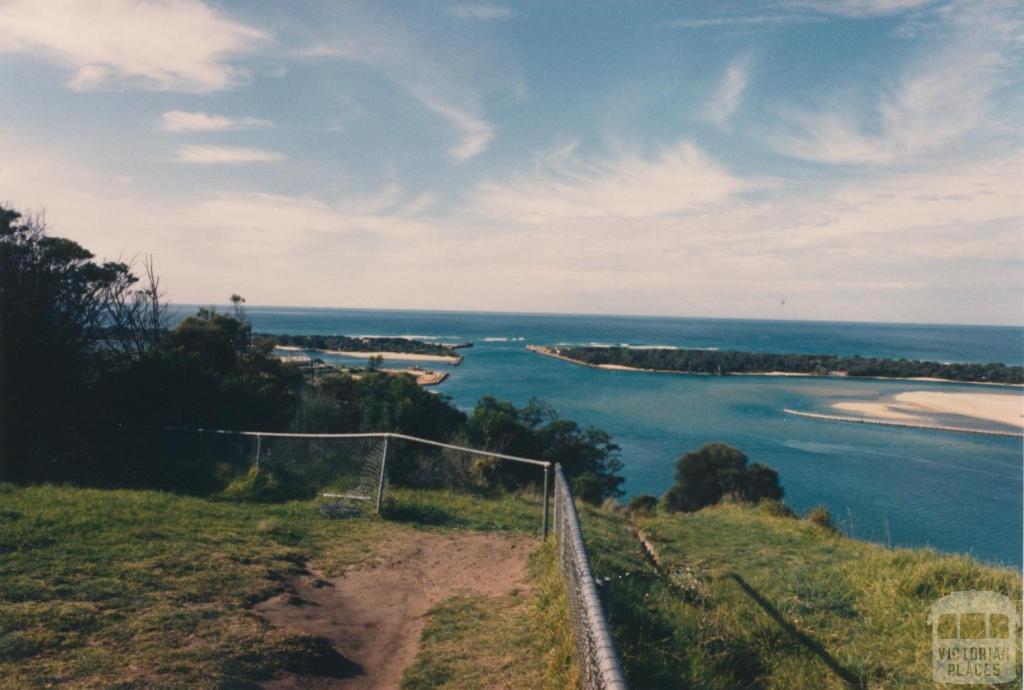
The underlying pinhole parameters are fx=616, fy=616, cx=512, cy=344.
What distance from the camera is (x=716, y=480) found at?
94.6ft

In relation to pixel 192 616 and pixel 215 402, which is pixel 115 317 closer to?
pixel 215 402

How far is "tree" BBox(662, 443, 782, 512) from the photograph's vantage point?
27997 millimetres

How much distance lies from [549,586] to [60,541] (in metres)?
5.75

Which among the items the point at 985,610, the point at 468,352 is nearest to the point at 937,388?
the point at 468,352

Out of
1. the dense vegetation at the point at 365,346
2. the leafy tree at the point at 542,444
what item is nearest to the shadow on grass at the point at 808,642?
the leafy tree at the point at 542,444

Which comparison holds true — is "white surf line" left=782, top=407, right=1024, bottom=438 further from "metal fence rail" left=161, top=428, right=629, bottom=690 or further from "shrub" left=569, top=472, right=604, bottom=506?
"metal fence rail" left=161, top=428, right=629, bottom=690

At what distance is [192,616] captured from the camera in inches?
217

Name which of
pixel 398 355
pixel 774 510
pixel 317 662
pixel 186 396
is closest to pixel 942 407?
pixel 774 510

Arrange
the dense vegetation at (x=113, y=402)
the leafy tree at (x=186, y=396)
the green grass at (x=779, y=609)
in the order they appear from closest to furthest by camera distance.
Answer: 1. the green grass at (x=779, y=609)
2. the dense vegetation at (x=113, y=402)
3. the leafy tree at (x=186, y=396)

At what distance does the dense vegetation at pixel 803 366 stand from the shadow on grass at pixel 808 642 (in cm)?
8801

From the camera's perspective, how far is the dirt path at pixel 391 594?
17.7 feet

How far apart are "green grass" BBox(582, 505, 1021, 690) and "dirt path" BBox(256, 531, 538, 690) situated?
1372mm

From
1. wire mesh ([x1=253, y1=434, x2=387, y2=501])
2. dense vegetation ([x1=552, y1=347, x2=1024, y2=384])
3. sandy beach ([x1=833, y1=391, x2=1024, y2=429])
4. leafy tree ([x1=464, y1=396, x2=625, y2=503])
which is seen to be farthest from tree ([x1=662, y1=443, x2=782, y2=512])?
dense vegetation ([x1=552, y1=347, x2=1024, y2=384])

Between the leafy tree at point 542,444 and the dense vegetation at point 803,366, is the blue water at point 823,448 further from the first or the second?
the dense vegetation at point 803,366
